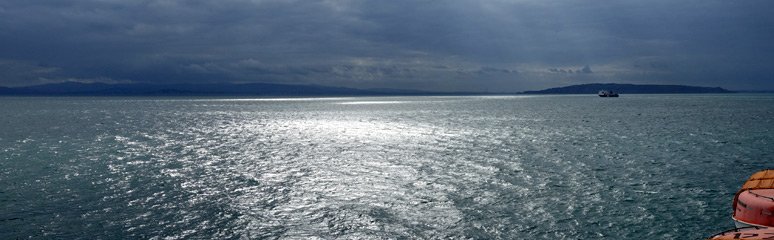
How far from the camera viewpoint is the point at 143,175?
3750 centimetres

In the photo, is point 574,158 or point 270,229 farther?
point 574,158

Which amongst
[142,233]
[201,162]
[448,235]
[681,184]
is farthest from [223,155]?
[681,184]

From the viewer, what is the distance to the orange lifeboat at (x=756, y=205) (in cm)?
1986

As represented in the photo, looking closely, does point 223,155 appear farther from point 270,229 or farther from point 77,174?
point 270,229

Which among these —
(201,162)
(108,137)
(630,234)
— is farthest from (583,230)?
(108,137)

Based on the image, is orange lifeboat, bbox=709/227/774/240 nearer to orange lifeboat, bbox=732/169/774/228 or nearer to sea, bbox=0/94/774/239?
orange lifeboat, bbox=732/169/774/228

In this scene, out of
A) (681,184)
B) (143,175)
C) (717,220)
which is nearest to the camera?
(717,220)

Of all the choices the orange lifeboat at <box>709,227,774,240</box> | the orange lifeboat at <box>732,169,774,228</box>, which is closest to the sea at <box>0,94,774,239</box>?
the orange lifeboat at <box>732,169,774,228</box>

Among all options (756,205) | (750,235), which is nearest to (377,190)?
(756,205)

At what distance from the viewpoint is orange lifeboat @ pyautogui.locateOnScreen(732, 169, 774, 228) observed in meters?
19.9

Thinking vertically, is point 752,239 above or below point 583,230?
above

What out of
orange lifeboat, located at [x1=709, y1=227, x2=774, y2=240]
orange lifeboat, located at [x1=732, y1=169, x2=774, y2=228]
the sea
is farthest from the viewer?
the sea

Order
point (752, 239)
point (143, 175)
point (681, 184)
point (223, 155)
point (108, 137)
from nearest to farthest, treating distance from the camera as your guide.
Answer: point (752, 239), point (681, 184), point (143, 175), point (223, 155), point (108, 137)

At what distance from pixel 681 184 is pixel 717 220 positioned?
930 centimetres
